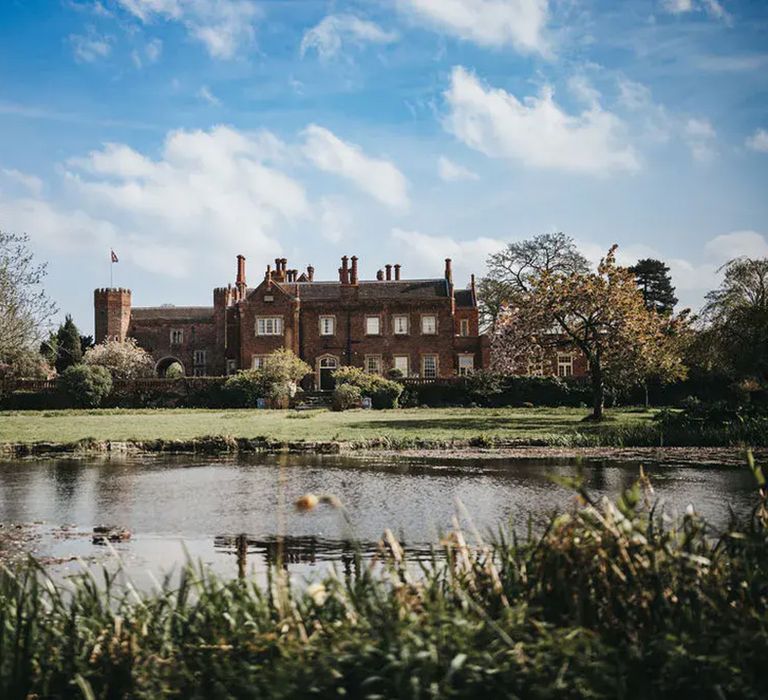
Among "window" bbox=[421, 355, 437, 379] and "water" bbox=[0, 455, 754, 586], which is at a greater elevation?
"window" bbox=[421, 355, 437, 379]

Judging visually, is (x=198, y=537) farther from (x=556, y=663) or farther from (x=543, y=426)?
(x=543, y=426)

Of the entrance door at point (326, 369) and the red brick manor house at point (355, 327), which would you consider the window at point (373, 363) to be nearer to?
the red brick manor house at point (355, 327)

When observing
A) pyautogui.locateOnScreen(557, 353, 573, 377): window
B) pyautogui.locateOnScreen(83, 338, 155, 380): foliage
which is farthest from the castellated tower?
pyautogui.locateOnScreen(557, 353, 573, 377): window

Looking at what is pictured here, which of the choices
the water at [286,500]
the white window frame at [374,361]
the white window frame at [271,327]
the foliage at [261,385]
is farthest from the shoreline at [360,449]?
the white window frame at [374,361]

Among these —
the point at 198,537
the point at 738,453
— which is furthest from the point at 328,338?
the point at 198,537

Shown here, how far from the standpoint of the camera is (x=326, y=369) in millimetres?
54562

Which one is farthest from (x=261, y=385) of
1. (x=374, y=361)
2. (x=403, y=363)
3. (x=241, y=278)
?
(x=241, y=278)

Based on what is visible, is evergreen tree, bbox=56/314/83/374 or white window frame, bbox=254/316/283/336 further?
evergreen tree, bbox=56/314/83/374

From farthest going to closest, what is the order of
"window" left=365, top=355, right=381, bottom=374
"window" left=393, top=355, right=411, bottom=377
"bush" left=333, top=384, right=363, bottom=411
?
"window" left=393, top=355, right=411, bottom=377
"window" left=365, top=355, right=381, bottom=374
"bush" left=333, top=384, right=363, bottom=411

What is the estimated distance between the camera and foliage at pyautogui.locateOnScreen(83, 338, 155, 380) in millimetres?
51531

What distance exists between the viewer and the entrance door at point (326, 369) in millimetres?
54281

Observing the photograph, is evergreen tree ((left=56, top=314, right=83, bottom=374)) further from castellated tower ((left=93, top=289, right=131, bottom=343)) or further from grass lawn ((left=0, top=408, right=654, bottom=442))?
grass lawn ((left=0, top=408, right=654, bottom=442))

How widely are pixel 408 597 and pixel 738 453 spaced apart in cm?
1469

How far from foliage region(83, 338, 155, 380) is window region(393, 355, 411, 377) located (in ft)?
54.5
